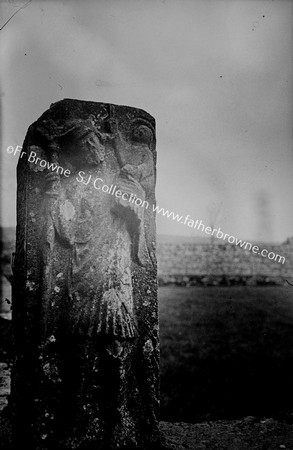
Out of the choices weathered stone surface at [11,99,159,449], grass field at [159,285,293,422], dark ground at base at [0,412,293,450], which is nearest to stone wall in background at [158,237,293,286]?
grass field at [159,285,293,422]

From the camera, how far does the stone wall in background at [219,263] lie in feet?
57.0

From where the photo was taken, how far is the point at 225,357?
6.87m

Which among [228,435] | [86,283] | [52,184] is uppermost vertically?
[52,184]

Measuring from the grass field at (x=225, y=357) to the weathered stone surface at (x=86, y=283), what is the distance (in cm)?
173

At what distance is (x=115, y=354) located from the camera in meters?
2.82

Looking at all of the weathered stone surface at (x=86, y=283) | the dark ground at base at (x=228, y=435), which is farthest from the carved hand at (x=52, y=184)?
the dark ground at base at (x=228, y=435)

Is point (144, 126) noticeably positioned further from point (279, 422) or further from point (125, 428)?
point (279, 422)

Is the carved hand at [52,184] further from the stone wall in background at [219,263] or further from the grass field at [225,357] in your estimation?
the stone wall in background at [219,263]

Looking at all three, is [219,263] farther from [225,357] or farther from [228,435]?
[228,435]

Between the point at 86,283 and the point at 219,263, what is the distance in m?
15.6

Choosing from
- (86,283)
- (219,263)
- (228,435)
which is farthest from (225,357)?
(219,263)

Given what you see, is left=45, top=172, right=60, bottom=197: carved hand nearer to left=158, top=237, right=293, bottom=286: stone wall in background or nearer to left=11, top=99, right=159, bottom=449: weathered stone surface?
left=11, top=99, right=159, bottom=449: weathered stone surface

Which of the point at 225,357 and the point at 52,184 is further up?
the point at 52,184

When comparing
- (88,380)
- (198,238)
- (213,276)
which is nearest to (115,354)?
(88,380)
